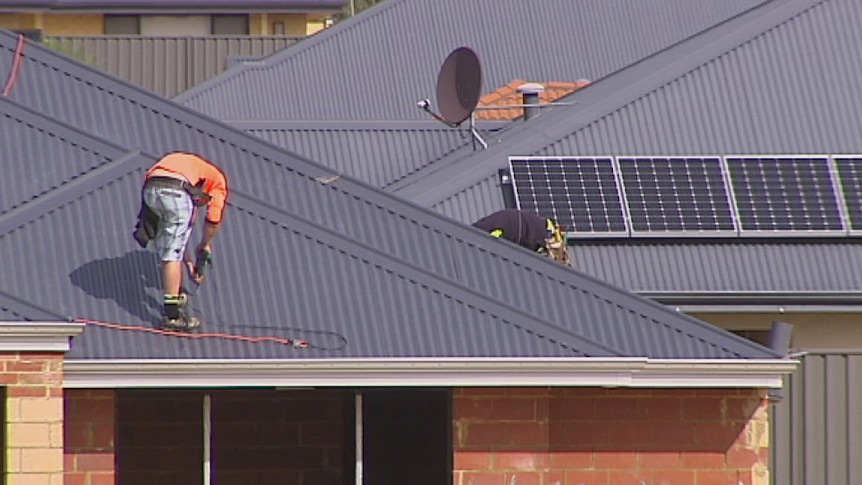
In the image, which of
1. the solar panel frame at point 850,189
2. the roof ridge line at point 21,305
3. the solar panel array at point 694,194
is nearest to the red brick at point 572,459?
the roof ridge line at point 21,305

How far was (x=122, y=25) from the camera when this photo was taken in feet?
156

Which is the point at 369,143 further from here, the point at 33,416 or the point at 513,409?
the point at 33,416

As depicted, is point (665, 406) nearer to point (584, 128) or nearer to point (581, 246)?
point (581, 246)

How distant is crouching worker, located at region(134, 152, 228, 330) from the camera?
709 inches

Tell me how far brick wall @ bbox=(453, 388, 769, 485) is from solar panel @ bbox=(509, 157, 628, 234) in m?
4.96

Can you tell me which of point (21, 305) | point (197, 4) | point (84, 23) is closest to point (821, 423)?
point (21, 305)

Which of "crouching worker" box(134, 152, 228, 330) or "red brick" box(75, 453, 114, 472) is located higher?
"crouching worker" box(134, 152, 228, 330)

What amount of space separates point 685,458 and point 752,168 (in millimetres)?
6323

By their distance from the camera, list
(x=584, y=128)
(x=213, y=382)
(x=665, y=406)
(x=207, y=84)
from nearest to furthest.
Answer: (x=213, y=382) < (x=665, y=406) < (x=584, y=128) < (x=207, y=84)

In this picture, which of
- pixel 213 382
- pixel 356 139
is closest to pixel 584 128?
pixel 356 139

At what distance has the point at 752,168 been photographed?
24.8m

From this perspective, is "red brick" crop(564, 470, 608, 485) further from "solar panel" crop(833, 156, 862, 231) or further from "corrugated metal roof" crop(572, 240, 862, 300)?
"solar panel" crop(833, 156, 862, 231)

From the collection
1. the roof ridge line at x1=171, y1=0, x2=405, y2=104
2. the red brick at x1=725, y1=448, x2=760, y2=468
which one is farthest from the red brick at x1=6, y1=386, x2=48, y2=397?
the roof ridge line at x1=171, y1=0, x2=405, y2=104

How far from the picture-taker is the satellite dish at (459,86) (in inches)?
1027
